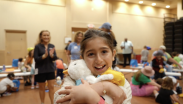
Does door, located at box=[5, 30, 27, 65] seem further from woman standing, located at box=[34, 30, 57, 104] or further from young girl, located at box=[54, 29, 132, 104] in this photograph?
young girl, located at box=[54, 29, 132, 104]

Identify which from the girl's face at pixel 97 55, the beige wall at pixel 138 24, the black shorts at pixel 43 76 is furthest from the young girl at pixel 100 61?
the beige wall at pixel 138 24

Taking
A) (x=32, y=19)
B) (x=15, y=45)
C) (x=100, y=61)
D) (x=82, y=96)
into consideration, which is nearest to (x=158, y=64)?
(x=100, y=61)

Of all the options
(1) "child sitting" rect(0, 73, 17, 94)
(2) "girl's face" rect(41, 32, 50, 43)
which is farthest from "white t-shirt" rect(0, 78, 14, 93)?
(2) "girl's face" rect(41, 32, 50, 43)

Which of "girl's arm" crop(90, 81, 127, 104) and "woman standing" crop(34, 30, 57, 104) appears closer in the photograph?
"girl's arm" crop(90, 81, 127, 104)

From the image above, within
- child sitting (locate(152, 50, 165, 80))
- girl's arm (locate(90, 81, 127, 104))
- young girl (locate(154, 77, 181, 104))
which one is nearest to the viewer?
girl's arm (locate(90, 81, 127, 104))

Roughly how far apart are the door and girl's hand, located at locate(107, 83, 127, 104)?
9410mm

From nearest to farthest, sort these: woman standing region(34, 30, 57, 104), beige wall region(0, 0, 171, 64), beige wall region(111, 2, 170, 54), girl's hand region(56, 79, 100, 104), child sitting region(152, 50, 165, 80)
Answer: girl's hand region(56, 79, 100, 104), woman standing region(34, 30, 57, 104), child sitting region(152, 50, 165, 80), beige wall region(0, 0, 171, 64), beige wall region(111, 2, 170, 54)

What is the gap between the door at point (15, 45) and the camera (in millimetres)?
8758

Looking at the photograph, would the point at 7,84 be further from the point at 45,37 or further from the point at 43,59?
the point at 45,37

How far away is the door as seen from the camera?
876 centimetres

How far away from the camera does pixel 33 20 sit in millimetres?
9078

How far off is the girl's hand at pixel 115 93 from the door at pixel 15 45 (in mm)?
9410

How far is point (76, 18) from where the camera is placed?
10195 millimetres

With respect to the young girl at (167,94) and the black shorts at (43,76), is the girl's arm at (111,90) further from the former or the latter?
the young girl at (167,94)
